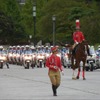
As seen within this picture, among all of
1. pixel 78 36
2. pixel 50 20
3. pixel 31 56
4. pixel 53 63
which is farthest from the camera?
pixel 50 20

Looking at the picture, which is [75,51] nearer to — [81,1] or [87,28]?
[87,28]

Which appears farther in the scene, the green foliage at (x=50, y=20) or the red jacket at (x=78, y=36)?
the green foliage at (x=50, y=20)

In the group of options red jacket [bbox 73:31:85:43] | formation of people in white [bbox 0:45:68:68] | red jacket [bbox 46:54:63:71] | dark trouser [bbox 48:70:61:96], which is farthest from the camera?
formation of people in white [bbox 0:45:68:68]

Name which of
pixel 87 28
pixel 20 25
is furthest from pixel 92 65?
pixel 20 25

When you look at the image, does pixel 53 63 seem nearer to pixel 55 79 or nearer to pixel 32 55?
pixel 55 79

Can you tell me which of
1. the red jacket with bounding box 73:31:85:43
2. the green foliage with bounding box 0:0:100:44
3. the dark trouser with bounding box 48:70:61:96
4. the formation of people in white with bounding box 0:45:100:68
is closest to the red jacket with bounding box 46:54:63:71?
the dark trouser with bounding box 48:70:61:96

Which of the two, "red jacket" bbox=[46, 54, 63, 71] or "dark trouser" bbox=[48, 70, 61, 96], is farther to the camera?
"red jacket" bbox=[46, 54, 63, 71]

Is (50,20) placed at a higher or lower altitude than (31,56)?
higher

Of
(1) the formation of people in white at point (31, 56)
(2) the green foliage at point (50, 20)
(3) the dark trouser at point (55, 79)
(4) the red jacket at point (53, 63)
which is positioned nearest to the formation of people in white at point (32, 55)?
(1) the formation of people in white at point (31, 56)

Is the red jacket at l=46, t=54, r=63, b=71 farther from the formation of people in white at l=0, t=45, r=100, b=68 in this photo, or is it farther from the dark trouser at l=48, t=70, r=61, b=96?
the formation of people in white at l=0, t=45, r=100, b=68

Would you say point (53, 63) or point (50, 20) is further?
point (50, 20)

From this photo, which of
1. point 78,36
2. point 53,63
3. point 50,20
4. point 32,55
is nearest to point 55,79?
point 53,63

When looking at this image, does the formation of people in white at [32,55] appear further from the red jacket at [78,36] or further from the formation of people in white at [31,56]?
the red jacket at [78,36]

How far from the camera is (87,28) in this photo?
7481 centimetres
